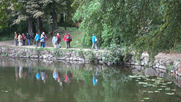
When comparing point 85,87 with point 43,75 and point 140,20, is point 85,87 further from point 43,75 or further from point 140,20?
point 140,20

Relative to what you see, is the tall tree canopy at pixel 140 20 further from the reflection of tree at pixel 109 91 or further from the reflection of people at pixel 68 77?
the reflection of people at pixel 68 77

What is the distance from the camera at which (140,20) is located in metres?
8.55

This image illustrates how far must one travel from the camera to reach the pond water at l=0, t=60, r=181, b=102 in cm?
1055

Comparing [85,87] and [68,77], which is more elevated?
[68,77]

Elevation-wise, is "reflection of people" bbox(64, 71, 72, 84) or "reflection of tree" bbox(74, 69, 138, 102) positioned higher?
"reflection of people" bbox(64, 71, 72, 84)

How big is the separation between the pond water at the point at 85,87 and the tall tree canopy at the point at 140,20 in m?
3.00

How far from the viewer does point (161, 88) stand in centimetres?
1189

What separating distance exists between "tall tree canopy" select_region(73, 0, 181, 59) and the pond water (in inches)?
118

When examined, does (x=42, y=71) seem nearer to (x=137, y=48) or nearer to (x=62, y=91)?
(x=62, y=91)

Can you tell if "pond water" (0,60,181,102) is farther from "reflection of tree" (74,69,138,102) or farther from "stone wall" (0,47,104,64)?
"stone wall" (0,47,104,64)

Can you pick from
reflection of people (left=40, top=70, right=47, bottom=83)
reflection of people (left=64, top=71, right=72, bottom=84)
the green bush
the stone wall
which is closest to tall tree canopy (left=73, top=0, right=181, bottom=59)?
reflection of people (left=64, top=71, right=72, bottom=84)

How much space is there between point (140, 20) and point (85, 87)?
17.9ft

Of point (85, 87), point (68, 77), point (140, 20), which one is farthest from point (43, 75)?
point (140, 20)

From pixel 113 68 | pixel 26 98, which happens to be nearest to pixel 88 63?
pixel 113 68
